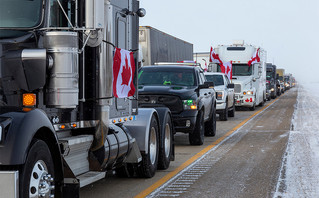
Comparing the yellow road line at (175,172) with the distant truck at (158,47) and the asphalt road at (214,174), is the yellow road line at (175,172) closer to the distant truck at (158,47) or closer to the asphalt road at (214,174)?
Result: the asphalt road at (214,174)

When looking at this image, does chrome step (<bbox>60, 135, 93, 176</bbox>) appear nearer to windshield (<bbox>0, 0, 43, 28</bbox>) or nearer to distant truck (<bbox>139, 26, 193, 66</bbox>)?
windshield (<bbox>0, 0, 43, 28</bbox>)

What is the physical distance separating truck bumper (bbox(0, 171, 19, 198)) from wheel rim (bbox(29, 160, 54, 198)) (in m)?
0.42

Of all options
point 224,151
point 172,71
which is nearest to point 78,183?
point 224,151

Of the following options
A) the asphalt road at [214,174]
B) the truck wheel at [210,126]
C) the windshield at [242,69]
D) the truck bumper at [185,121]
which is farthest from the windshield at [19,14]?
the windshield at [242,69]

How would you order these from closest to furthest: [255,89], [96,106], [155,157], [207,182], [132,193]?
[96,106]
[132,193]
[207,182]
[155,157]
[255,89]

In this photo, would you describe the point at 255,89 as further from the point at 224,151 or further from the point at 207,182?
the point at 207,182

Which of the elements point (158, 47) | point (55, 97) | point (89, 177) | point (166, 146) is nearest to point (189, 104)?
point (166, 146)

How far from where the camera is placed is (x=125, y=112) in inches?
347

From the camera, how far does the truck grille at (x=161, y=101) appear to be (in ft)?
45.2

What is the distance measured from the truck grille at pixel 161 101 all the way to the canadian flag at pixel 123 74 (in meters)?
5.07

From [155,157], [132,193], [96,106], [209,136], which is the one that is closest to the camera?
[96,106]

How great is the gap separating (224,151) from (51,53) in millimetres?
7950

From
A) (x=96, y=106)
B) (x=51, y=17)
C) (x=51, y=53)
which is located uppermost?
(x=51, y=17)

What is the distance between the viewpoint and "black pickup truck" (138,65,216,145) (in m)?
13.9
